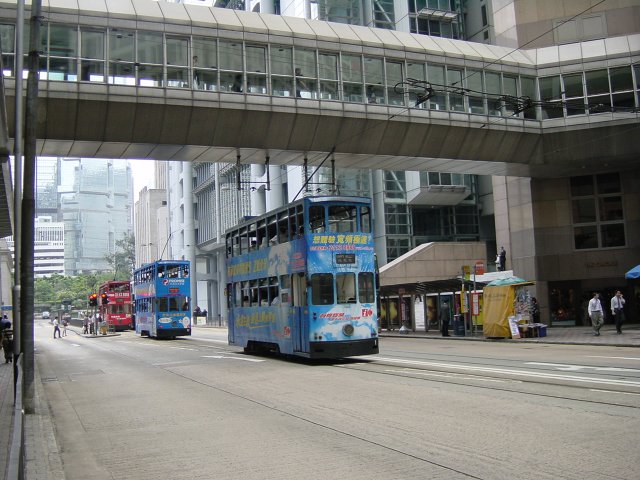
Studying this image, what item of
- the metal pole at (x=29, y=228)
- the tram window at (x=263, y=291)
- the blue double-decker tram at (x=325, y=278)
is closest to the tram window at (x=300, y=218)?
the blue double-decker tram at (x=325, y=278)

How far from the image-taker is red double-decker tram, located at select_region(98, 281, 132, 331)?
55.8 m

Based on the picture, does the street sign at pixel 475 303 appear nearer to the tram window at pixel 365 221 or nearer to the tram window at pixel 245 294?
the tram window at pixel 245 294

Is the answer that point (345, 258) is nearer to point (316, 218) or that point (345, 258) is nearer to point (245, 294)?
point (316, 218)

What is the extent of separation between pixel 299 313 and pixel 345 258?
77.1 inches

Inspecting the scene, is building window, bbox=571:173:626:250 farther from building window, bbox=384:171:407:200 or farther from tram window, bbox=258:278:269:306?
tram window, bbox=258:278:269:306

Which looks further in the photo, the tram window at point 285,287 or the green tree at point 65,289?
the green tree at point 65,289

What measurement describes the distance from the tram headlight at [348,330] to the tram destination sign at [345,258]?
166 cm

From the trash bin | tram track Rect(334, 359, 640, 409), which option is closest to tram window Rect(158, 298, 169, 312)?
the trash bin

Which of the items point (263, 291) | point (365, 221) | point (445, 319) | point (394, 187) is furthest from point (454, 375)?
point (394, 187)

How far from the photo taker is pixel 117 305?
5741cm

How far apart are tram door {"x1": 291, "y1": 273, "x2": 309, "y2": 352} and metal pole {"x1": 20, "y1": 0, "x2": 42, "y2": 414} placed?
774 cm

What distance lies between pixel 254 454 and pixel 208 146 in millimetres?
20473

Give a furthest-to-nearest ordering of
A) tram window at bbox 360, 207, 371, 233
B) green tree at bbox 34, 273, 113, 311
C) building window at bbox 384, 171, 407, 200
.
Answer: green tree at bbox 34, 273, 113, 311 → building window at bbox 384, 171, 407, 200 → tram window at bbox 360, 207, 371, 233

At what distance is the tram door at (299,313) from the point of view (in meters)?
17.5
